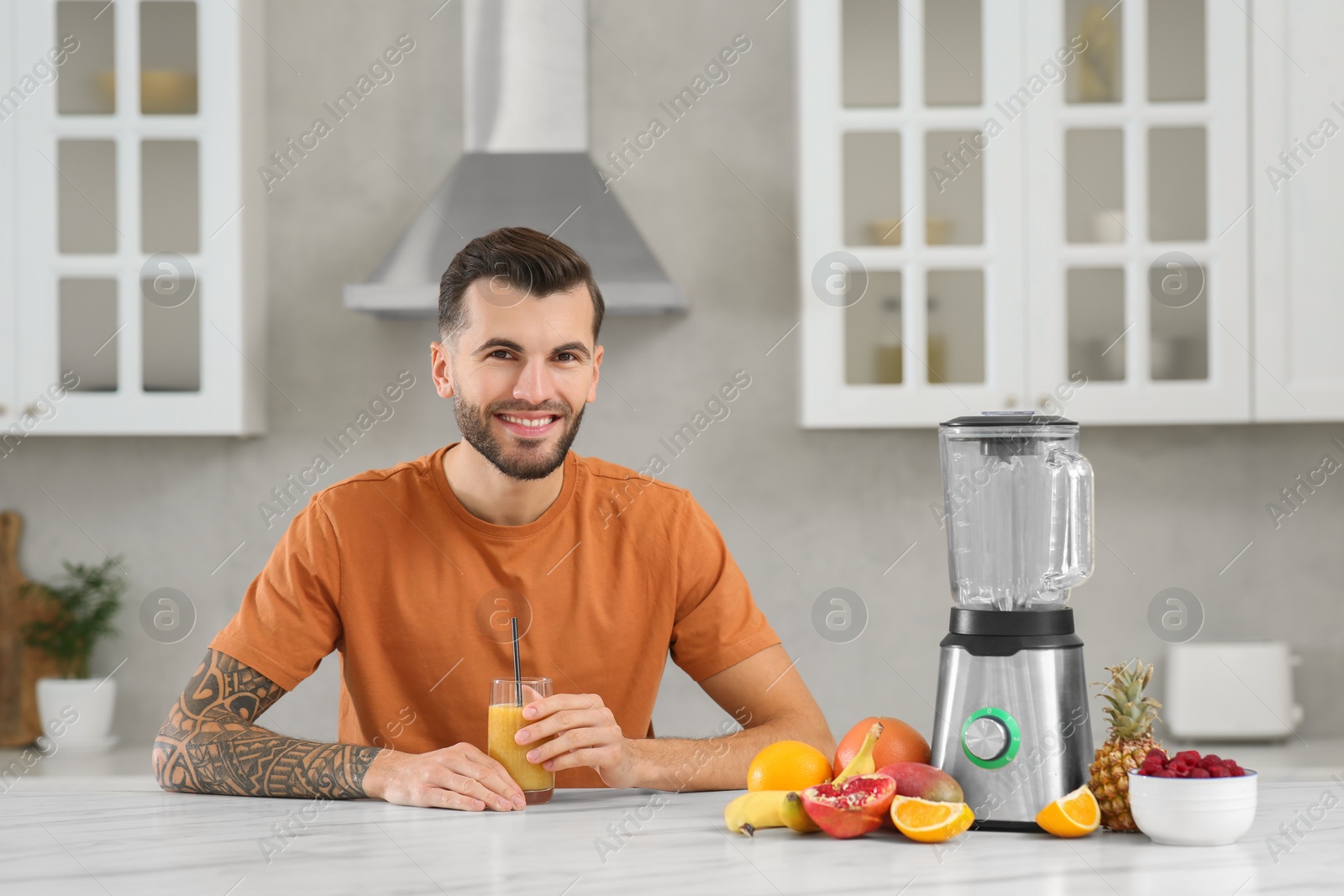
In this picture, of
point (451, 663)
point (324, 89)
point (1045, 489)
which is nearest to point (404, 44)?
point (324, 89)

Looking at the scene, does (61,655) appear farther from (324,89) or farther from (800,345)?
(800,345)

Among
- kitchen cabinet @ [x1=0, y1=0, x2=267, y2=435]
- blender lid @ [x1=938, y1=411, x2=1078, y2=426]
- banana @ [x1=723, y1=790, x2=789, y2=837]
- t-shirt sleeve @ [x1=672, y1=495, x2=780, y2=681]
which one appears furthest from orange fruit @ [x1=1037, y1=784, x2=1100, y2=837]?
kitchen cabinet @ [x1=0, y1=0, x2=267, y2=435]

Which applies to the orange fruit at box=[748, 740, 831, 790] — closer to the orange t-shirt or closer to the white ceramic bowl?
the white ceramic bowl

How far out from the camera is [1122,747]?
1.15 m

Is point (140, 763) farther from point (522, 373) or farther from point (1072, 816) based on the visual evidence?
point (1072, 816)

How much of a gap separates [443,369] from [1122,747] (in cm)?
103

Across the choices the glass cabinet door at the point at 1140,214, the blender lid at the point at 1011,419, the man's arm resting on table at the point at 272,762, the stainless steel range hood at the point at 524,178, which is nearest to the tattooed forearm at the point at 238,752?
the man's arm resting on table at the point at 272,762

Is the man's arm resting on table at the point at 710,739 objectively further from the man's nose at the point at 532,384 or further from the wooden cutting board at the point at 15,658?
the wooden cutting board at the point at 15,658

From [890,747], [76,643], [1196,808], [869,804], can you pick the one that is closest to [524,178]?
[76,643]

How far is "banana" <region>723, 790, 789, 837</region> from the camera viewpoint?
114cm

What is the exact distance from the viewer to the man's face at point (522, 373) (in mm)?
1587

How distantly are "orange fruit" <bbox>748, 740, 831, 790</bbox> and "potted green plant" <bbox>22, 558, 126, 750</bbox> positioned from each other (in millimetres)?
2183

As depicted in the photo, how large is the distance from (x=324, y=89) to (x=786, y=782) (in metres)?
2.40

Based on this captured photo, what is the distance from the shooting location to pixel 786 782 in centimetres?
120
